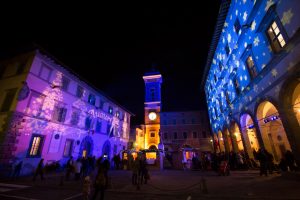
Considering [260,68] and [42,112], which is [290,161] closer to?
[260,68]

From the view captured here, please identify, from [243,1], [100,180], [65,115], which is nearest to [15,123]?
[65,115]

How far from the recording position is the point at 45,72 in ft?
56.3

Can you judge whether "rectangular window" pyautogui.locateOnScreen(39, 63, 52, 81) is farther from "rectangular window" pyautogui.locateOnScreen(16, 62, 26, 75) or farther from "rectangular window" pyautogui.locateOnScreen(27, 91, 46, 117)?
"rectangular window" pyautogui.locateOnScreen(27, 91, 46, 117)

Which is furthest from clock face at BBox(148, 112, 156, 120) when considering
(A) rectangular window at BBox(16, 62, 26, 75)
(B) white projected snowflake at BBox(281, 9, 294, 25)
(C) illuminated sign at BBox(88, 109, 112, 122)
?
(B) white projected snowflake at BBox(281, 9, 294, 25)

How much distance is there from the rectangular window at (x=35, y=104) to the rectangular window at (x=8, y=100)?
5.04ft

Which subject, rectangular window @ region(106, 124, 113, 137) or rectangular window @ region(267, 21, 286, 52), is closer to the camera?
rectangular window @ region(267, 21, 286, 52)

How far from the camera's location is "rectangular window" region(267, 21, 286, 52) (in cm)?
955

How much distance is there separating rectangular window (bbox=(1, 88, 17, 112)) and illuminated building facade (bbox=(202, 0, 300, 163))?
70.8 ft

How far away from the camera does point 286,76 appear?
29.5 feet

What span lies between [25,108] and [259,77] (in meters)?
20.3

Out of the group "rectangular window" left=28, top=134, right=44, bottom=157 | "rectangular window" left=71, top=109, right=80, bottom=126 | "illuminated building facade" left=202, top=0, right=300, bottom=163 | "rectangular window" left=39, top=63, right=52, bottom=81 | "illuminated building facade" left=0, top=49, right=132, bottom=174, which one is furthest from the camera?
"rectangular window" left=71, top=109, right=80, bottom=126

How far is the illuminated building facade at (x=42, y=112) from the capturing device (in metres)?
14.1

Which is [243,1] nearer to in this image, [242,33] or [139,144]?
[242,33]

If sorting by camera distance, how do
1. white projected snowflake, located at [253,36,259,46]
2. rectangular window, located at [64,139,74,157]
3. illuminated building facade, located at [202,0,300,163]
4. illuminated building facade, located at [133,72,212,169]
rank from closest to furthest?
illuminated building facade, located at [202,0,300,163], white projected snowflake, located at [253,36,259,46], rectangular window, located at [64,139,74,157], illuminated building facade, located at [133,72,212,169]
